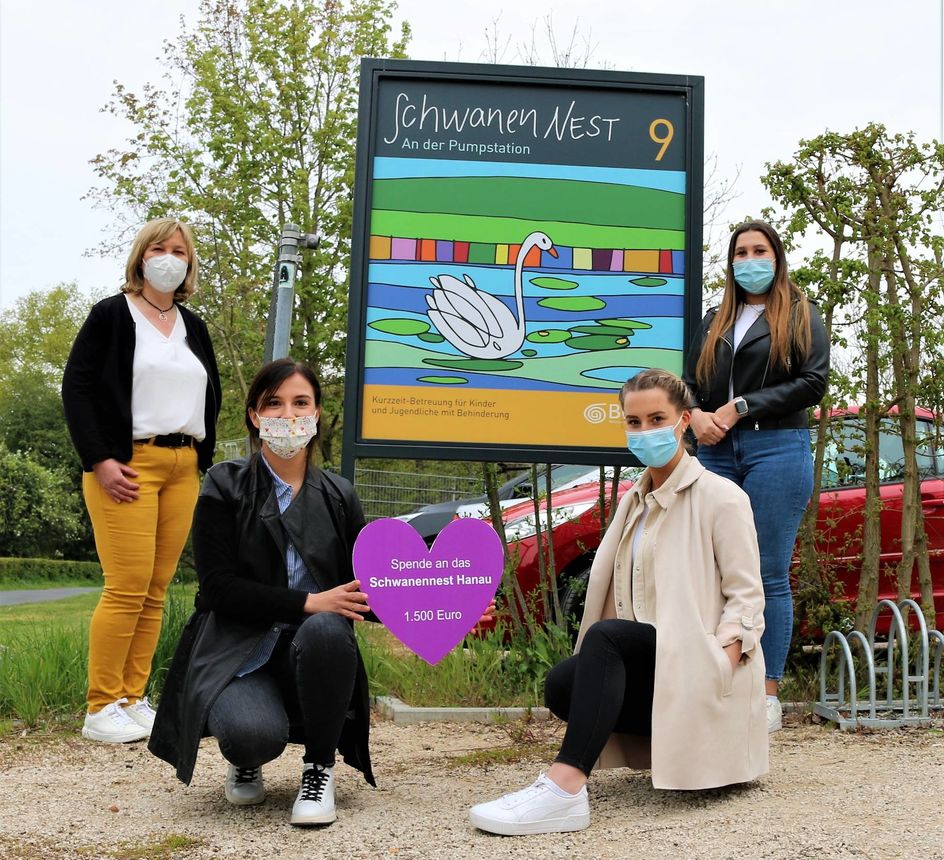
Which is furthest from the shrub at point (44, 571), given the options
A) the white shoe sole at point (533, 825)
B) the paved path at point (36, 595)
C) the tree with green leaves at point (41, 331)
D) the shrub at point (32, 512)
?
the white shoe sole at point (533, 825)

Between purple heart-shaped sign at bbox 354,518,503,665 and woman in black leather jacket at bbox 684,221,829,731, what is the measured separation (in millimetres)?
1095

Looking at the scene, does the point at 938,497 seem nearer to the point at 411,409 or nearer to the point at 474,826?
the point at 411,409

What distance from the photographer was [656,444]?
11.3 feet

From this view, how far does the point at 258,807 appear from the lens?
11.5 ft

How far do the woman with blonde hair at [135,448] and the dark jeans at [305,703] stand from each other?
1356 mm

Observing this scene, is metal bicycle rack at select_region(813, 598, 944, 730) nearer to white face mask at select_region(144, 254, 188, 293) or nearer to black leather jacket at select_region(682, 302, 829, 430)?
black leather jacket at select_region(682, 302, 829, 430)

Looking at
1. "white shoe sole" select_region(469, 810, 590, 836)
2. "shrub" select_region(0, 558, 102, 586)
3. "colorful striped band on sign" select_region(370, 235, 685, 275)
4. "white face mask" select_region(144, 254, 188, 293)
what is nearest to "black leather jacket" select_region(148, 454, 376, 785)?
"white shoe sole" select_region(469, 810, 590, 836)

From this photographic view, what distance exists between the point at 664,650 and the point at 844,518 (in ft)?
8.50

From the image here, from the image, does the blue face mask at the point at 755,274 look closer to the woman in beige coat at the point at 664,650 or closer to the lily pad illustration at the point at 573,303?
the lily pad illustration at the point at 573,303

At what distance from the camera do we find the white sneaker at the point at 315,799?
3209 millimetres

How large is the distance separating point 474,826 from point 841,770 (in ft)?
4.41

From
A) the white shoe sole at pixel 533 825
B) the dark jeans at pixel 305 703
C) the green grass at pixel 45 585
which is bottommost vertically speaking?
the green grass at pixel 45 585

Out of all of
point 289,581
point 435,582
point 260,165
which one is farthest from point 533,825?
point 260,165

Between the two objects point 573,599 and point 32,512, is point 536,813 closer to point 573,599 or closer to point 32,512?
point 573,599
